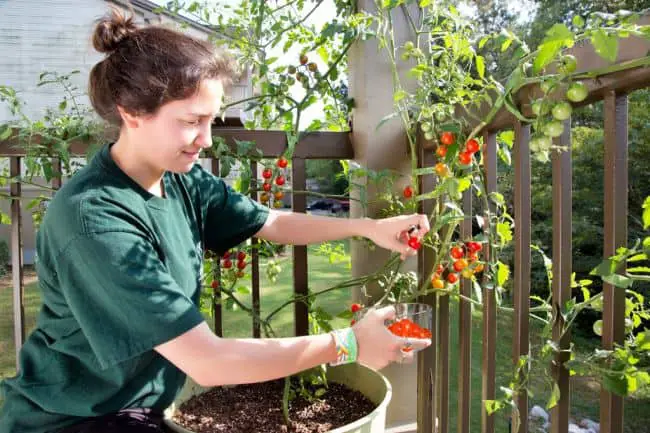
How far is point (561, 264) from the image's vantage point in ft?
3.28

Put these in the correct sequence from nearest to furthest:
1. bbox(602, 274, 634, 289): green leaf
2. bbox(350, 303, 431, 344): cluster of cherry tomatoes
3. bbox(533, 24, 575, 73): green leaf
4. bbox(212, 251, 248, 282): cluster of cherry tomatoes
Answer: bbox(533, 24, 575, 73): green leaf, bbox(602, 274, 634, 289): green leaf, bbox(350, 303, 431, 344): cluster of cherry tomatoes, bbox(212, 251, 248, 282): cluster of cherry tomatoes

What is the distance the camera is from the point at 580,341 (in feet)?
12.1

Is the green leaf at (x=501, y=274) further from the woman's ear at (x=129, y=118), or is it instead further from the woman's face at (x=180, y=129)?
the woman's ear at (x=129, y=118)

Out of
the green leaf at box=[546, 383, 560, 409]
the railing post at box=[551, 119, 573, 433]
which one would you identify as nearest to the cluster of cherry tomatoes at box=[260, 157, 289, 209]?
the railing post at box=[551, 119, 573, 433]

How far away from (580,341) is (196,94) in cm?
338

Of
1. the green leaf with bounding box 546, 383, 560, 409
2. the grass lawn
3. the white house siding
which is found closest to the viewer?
the green leaf with bounding box 546, 383, 560, 409

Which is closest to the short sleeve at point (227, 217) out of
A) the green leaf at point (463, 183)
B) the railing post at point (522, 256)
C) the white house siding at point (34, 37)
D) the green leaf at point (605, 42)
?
the green leaf at point (463, 183)

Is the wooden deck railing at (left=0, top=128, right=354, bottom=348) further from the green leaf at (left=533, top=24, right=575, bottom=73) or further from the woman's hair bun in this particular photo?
the green leaf at (left=533, top=24, right=575, bottom=73)

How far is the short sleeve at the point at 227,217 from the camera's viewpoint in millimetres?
1500

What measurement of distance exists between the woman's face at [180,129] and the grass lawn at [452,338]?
1.01 m

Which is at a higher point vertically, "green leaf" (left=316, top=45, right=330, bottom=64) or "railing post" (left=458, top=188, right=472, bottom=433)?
"green leaf" (left=316, top=45, right=330, bottom=64)

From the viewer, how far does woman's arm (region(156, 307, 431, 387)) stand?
97 cm

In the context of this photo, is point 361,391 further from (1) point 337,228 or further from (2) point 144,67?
(2) point 144,67

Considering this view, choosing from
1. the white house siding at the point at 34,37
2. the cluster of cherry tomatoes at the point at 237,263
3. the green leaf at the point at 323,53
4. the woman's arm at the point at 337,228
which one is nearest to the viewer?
the woman's arm at the point at 337,228
